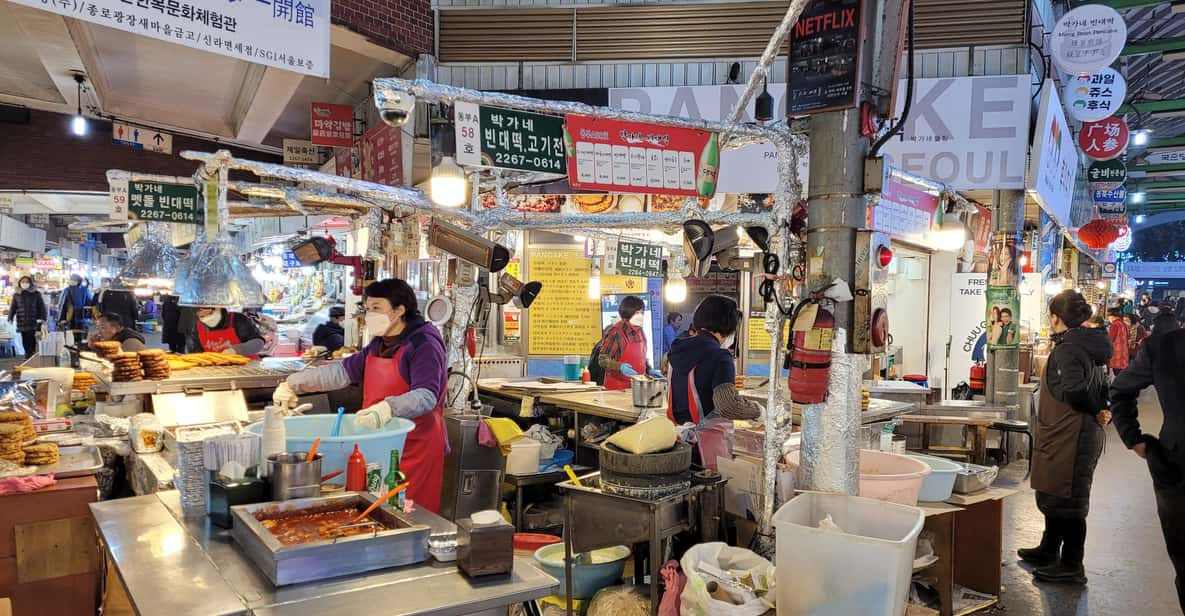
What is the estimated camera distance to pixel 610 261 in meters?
9.01

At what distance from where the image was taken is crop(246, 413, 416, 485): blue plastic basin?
133 inches

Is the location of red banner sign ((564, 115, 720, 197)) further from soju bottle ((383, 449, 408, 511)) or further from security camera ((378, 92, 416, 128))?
soju bottle ((383, 449, 408, 511))

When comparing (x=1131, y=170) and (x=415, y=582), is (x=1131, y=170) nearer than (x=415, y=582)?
No

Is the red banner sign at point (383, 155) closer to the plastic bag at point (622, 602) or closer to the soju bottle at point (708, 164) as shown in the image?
the soju bottle at point (708, 164)

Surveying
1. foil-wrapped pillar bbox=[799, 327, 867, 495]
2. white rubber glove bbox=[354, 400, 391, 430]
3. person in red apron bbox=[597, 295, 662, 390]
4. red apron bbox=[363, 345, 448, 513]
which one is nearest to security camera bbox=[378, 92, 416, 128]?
red apron bbox=[363, 345, 448, 513]

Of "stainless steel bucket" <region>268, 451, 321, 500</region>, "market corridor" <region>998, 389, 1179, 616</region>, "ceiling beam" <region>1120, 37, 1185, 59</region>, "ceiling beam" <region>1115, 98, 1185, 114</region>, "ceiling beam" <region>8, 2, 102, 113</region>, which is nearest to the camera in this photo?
"stainless steel bucket" <region>268, 451, 321, 500</region>

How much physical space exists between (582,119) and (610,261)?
4.34m

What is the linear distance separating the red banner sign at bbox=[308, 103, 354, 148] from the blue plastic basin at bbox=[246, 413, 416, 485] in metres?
7.29

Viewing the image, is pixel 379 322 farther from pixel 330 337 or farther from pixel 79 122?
pixel 79 122

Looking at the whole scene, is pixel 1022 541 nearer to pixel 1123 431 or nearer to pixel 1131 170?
pixel 1123 431

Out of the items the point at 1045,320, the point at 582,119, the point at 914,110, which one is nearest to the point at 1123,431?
the point at 582,119

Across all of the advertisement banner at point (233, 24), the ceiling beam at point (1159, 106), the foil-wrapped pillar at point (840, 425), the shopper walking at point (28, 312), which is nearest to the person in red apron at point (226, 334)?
the advertisement banner at point (233, 24)

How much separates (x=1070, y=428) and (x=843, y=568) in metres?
3.30

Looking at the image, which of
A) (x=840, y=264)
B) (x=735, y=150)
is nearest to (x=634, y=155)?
(x=840, y=264)
